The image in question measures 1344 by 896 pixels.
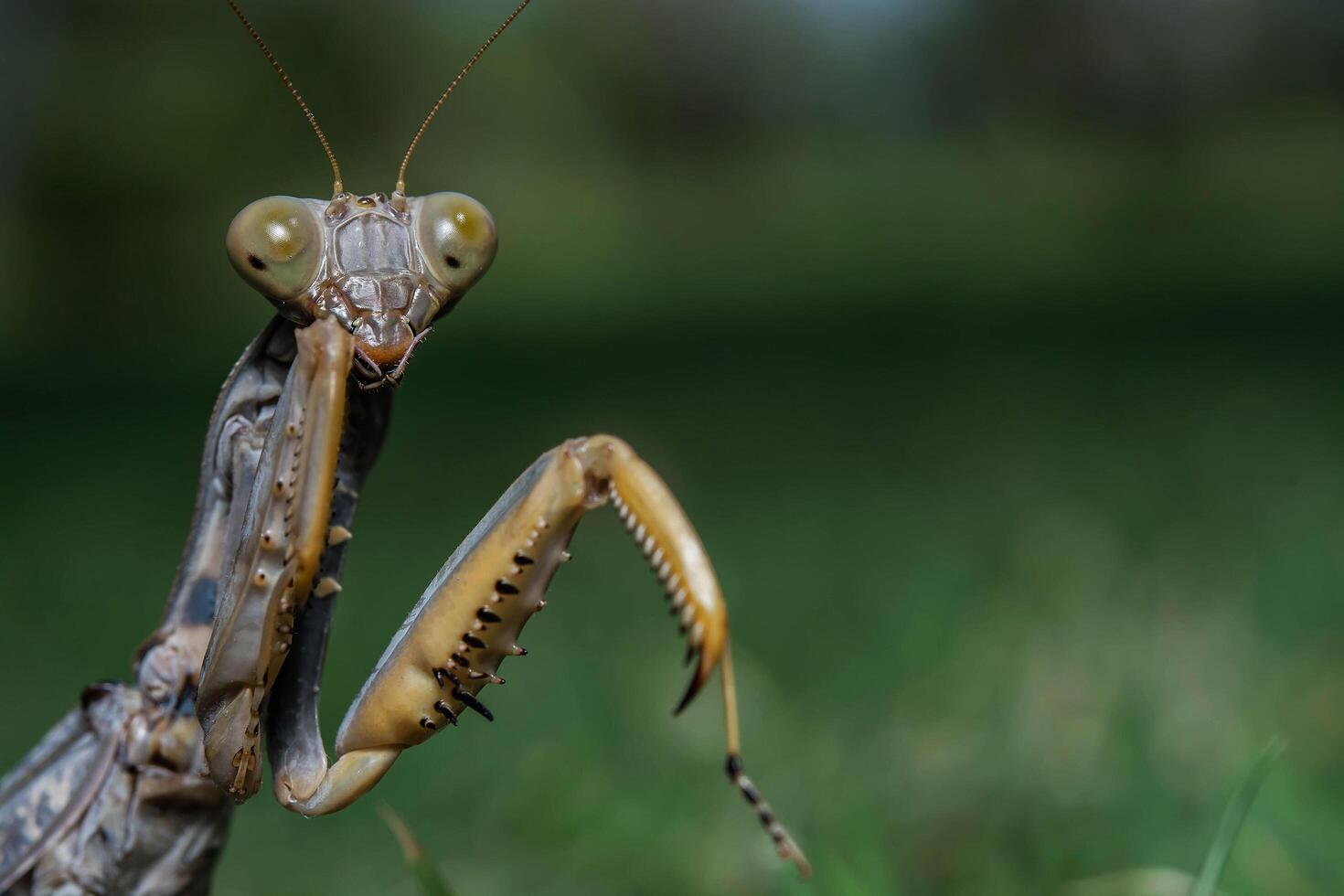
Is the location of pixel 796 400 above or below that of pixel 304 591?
above

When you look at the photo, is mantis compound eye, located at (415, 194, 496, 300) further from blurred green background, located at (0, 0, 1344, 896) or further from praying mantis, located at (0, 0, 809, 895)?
blurred green background, located at (0, 0, 1344, 896)

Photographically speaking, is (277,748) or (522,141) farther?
(522,141)

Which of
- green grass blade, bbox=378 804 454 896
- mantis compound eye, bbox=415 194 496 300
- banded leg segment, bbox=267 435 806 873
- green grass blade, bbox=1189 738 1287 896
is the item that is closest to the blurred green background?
green grass blade, bbox=1189 738 1287 896

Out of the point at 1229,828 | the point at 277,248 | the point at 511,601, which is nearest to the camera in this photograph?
the point at 511,601

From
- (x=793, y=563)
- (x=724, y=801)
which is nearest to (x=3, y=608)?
(x=793, y=563)

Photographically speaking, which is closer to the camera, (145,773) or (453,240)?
(453,240)

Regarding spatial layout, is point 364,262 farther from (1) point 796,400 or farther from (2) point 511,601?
(1) point 796,400

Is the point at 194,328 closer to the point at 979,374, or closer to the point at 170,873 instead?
the point at 979,374

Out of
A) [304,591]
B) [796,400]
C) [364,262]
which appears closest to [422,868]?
[304,591]
